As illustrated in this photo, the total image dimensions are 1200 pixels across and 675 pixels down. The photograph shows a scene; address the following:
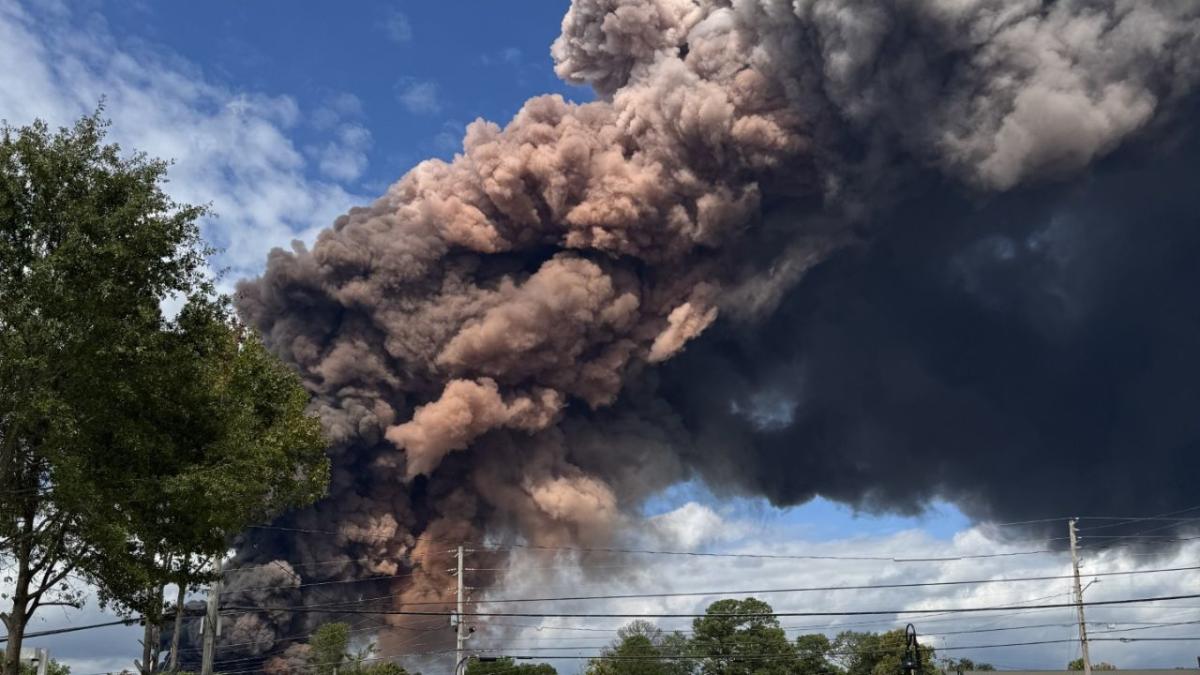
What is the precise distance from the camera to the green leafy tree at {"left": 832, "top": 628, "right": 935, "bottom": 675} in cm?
8881

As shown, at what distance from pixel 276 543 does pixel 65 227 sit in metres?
46.5

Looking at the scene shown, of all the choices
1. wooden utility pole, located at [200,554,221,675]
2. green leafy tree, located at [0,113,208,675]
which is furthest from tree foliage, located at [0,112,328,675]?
wooden utility pole, located at [200,554,221,675]

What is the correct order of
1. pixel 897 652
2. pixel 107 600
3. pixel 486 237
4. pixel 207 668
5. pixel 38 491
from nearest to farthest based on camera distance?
pixel 38 491 < pixel 107 600 < pixel 207 668 < pixel 486 237 < pixel 897 652

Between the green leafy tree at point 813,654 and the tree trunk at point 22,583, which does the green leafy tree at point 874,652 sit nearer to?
the green leafy tree at point 813,654

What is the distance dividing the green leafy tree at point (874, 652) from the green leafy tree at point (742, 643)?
601 centimetres

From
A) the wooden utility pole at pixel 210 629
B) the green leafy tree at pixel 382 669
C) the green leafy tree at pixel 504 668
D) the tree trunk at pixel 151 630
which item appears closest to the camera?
the tree trunk at pixel 151 630

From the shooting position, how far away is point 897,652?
8894 cm

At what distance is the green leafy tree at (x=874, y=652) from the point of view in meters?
88.8

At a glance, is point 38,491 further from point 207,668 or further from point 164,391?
point 207,668

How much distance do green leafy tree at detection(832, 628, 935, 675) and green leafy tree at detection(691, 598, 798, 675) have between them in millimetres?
6009

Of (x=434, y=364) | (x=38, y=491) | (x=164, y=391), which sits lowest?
(x=38, y=491)

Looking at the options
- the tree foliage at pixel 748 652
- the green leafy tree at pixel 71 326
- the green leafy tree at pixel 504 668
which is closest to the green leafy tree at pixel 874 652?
the tree foliage at pixel 748 652

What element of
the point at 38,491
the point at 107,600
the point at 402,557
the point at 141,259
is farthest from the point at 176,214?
the point at 402,557

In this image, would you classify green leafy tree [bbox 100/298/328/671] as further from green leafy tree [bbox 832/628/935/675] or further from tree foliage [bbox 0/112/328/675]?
green leafy tree [bbox 832/628/935/675]
